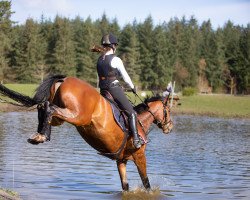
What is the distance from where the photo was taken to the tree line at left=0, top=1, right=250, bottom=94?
85.8 m

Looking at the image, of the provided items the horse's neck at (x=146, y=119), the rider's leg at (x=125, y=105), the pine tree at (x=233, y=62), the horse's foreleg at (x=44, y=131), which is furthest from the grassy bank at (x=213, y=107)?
the pine tree at (x=233, y=62)

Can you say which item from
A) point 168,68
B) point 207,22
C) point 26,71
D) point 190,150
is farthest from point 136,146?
point 207,22

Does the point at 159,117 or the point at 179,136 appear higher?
the point at 159,117

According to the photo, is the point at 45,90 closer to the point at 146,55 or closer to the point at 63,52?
the point at 63,52

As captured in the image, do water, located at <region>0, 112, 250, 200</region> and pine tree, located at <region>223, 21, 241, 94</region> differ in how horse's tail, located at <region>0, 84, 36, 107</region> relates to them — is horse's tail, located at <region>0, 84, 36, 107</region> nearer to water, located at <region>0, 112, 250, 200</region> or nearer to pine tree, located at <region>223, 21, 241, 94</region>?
water, located at <region>0, 112, 250, 200</region>

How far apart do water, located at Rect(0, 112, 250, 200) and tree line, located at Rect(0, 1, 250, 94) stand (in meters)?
54.4

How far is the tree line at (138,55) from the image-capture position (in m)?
85.8

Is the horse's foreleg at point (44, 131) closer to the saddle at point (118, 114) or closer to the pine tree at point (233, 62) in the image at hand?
the saddle at point (118, 114)

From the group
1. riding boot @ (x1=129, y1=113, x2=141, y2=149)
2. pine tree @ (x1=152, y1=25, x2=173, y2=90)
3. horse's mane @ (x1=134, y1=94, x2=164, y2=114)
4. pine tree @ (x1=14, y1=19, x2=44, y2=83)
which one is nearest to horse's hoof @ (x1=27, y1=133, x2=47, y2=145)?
riding boot @ (x1=129, y1=113, x2=141, y2=149)

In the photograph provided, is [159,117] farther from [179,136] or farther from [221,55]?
[221,55]

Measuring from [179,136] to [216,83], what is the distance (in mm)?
79849

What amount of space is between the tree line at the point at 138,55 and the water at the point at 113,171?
54.4m

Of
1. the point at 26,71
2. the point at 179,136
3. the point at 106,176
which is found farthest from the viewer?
the point at 26,71

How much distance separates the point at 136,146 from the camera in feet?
34.4
